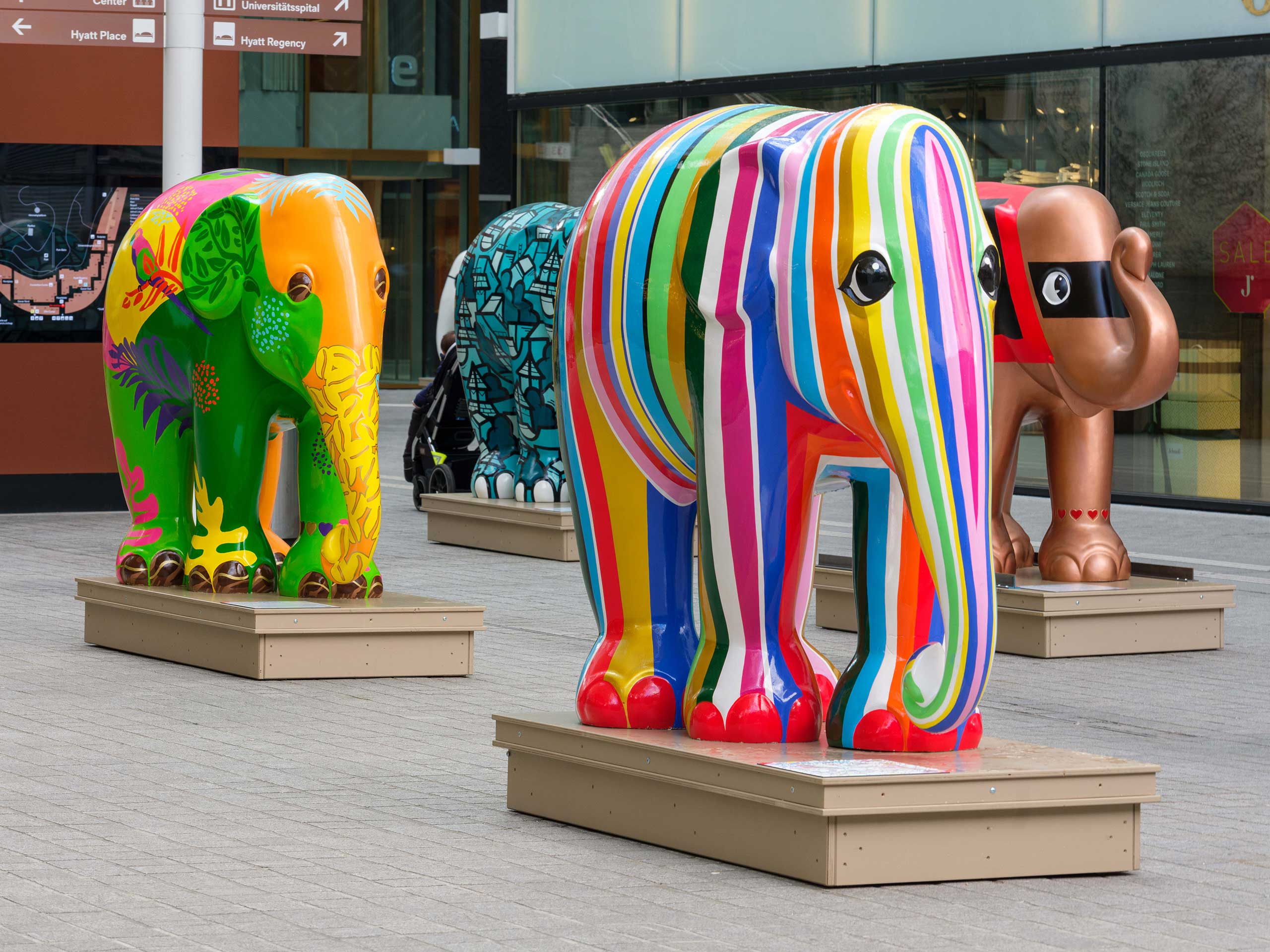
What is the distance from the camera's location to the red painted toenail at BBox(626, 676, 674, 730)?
5789mm

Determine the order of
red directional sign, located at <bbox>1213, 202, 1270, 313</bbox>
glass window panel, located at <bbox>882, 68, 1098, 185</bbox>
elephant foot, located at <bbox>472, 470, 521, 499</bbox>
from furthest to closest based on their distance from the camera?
glass window panel, located at <bbox>882, 68, 1098, 185</bbox>, red directional sign, located at <bbox>1213, 202, 1270, 313</bbox>, elephant foot, located at <bbox>472, 470, 521, 499</bbox>

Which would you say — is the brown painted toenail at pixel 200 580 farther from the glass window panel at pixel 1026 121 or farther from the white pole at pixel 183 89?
the glass window panel at pixel 1026 121

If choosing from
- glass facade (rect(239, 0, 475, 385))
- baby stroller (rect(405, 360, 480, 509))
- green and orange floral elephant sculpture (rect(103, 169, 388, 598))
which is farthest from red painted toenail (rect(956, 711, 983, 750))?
glass facade (rect(239, 0, 475, 385))

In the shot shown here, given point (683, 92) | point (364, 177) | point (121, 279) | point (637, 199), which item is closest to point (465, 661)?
point (121, 279)

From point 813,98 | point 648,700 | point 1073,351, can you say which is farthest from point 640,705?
point 813,98

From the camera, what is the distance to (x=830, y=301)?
5.22 m

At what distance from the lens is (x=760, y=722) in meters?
5.47

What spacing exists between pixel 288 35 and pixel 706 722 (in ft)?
24.2

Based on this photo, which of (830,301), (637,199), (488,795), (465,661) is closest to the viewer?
(830,301)

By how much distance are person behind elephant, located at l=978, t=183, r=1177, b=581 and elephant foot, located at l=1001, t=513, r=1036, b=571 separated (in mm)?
123

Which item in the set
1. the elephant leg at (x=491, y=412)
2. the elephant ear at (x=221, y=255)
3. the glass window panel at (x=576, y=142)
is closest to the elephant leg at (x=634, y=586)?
the elephant ear at (x=221, y=255)

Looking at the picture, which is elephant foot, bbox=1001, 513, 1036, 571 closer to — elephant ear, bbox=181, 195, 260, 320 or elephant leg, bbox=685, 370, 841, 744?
elephant ear, bbox=181, 195, 260, 320

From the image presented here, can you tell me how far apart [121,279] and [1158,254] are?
10.2 metres

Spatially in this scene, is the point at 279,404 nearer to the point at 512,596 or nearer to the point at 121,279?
the point at 121,279
